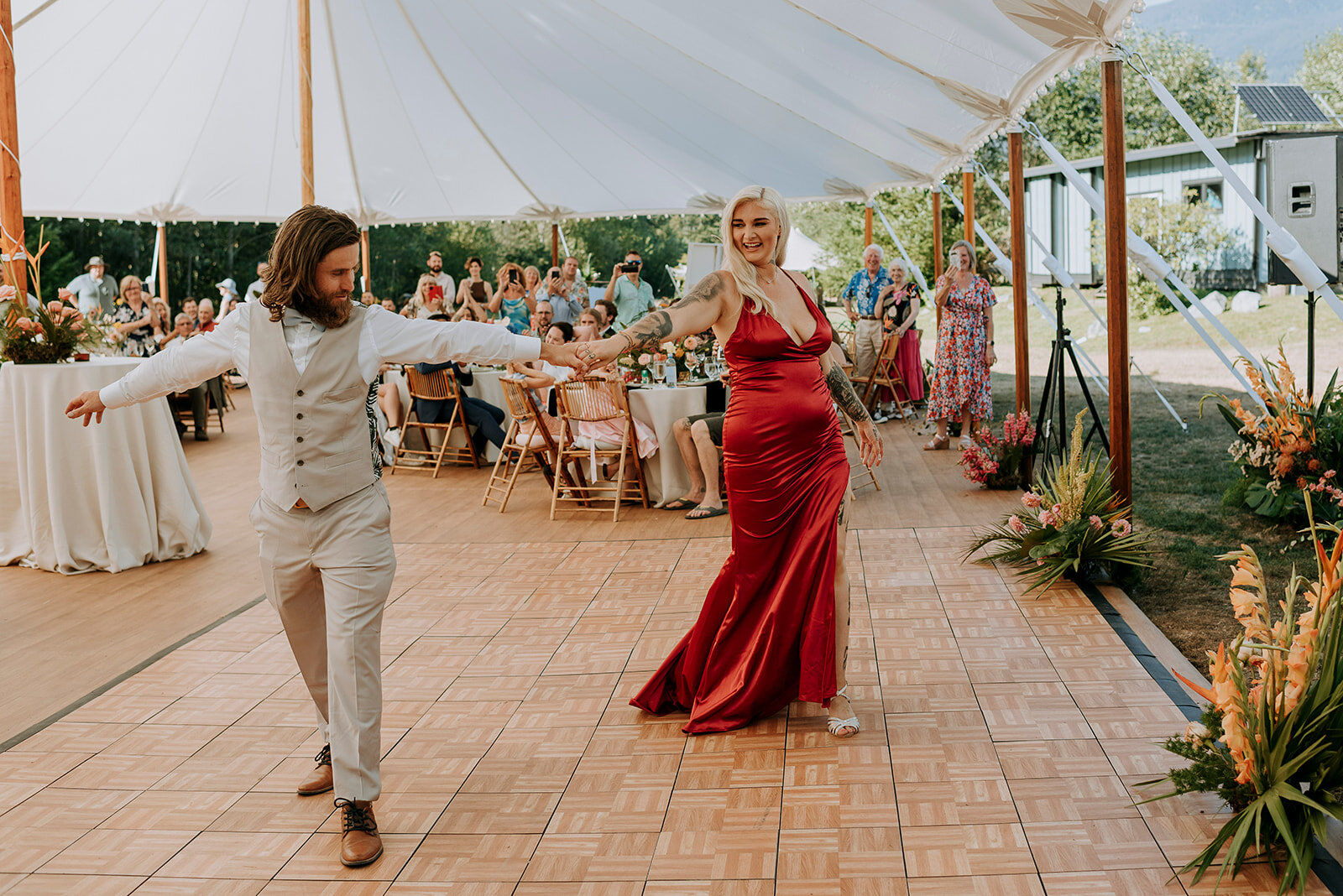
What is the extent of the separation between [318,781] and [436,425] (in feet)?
19.5

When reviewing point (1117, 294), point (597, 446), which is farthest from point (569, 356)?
point (597, 446)

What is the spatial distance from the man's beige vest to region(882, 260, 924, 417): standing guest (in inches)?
335

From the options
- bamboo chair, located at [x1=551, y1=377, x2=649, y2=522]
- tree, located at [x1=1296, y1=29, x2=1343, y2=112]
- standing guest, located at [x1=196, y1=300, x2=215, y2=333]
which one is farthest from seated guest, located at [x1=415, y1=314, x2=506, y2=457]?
tree, located at [x1=1296, y1=29, x2=1343, y2=112]

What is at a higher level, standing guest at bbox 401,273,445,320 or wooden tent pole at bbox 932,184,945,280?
wooden tent pole at bbox 932,184,945,280

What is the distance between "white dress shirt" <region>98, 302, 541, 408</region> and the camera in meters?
2.87

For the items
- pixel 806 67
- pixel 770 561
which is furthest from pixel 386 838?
pixel 806 67

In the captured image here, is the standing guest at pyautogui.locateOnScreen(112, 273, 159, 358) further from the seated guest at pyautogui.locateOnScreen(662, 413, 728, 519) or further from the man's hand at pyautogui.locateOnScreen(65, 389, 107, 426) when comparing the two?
the man's hand at pyautogui.locateOnScreen(65, 389, 107, 426)

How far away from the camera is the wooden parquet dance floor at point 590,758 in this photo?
2.83 m

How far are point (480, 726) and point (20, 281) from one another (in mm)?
4457

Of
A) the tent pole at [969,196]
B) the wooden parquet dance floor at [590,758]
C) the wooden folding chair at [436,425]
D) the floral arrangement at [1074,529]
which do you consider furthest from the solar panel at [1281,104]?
the wooden parquet dance floor at [590,758]

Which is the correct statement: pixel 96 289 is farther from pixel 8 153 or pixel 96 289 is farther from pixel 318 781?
pixel 318 781

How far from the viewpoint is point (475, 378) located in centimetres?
958

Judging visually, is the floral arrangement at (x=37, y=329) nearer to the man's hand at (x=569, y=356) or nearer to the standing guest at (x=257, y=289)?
the standing guest at (x=257, y=289)

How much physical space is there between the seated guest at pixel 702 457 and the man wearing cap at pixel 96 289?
7591 millimetres
